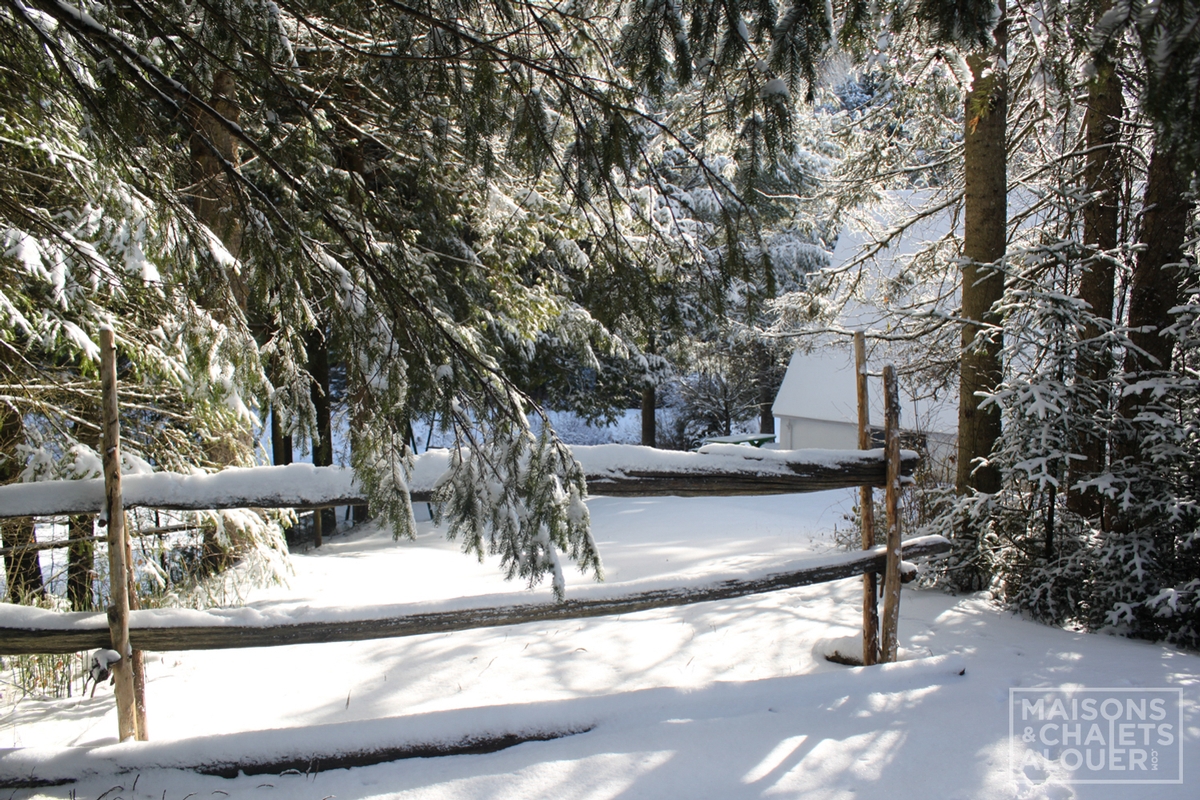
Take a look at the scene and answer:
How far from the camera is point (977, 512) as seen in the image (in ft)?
17.4

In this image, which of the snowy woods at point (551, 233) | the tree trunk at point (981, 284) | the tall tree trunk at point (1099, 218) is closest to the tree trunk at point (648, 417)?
the snowy woods at point (551, 233)

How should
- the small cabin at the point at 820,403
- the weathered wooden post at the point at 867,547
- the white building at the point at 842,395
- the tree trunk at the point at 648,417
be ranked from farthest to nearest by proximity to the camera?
the tree trunk at the point at 648,417, the small cabin at the point at 820,403, the white building at the point at 842,395, the weathered wooden post at the point at 867,547

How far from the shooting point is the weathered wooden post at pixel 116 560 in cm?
298

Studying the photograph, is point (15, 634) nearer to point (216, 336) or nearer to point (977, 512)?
point (216, 336)

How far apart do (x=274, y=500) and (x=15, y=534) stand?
4157 mm

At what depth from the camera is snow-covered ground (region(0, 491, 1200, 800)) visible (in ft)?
8.82

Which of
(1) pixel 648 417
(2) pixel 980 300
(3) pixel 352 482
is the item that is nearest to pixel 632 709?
(3) pixel 352 482

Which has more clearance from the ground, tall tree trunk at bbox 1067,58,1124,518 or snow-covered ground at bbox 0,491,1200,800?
tall tree trunk at bbox 1067,58,1124,518

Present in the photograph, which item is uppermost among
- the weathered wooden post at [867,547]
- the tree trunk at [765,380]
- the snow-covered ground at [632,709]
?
the tree trunk at [765,380]

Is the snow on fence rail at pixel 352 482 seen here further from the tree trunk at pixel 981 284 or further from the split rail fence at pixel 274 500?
the tree trunk at pixel 981 284

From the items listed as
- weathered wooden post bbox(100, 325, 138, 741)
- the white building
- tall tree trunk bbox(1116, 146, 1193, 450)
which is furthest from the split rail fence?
the white building

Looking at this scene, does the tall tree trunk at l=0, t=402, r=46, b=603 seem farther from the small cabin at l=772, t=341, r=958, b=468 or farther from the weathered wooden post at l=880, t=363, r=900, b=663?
the small cabin at l=772, t=341, r=958, b=468

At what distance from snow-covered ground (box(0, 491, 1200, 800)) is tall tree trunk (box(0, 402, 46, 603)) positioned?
144 centimetres

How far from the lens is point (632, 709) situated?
316 cm
